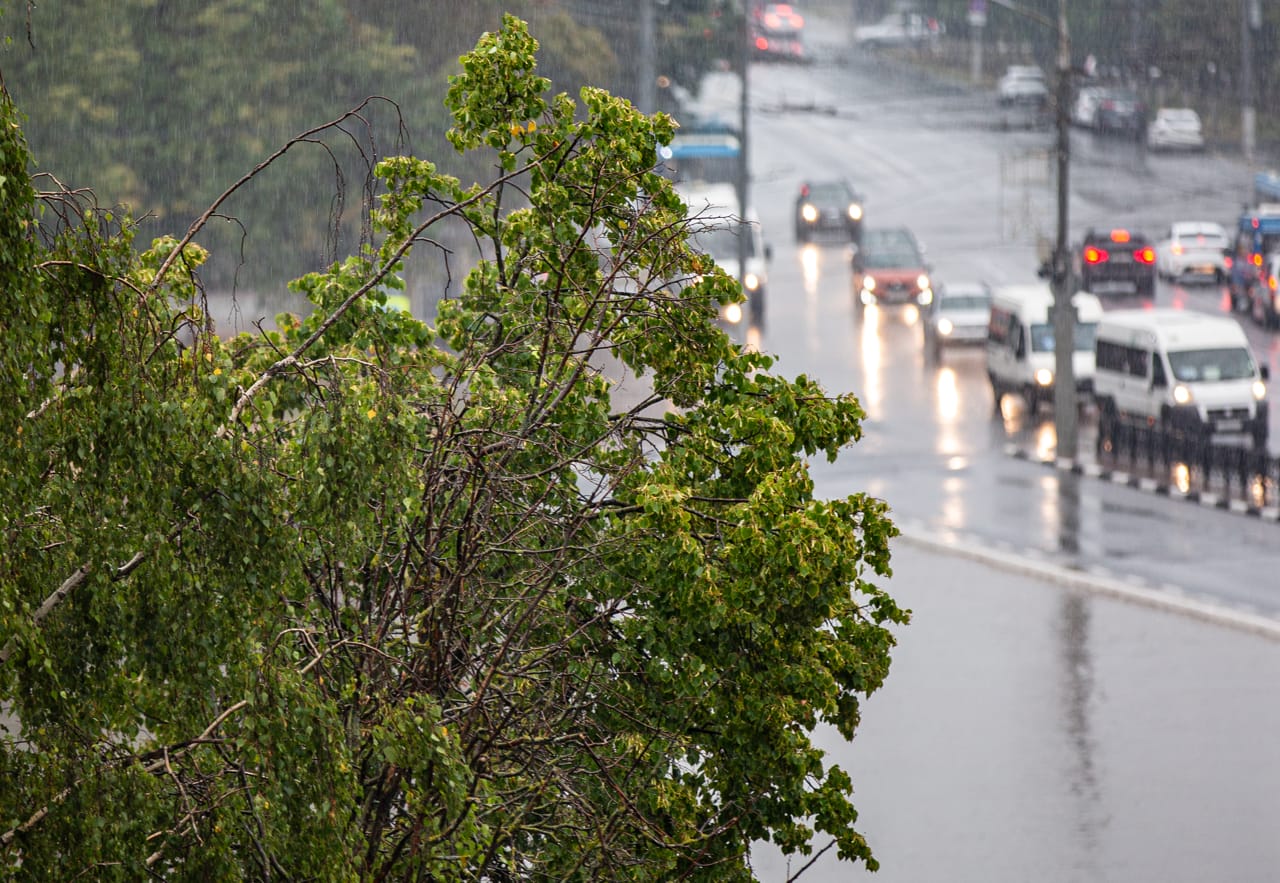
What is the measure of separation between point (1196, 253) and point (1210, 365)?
656 inches

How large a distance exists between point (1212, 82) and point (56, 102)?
41840 mm

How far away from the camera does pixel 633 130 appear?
9844 mm

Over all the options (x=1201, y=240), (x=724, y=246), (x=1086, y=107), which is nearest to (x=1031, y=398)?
(x=724, y=246)

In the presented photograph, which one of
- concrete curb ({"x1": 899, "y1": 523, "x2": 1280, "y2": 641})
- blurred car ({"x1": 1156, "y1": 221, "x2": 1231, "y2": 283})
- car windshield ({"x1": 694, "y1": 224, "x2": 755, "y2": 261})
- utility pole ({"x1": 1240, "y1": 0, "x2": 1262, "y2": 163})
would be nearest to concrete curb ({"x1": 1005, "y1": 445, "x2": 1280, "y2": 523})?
concrete curb ({"x1": 899, "y1": 523, "x2": 1280, "y2": 641})

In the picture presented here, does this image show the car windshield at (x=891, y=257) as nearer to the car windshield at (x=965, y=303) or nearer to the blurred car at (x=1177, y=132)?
the car windshield at (x=965, y=303)

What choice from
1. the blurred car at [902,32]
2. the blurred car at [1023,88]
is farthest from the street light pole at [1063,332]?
the blurred car at [902,32]

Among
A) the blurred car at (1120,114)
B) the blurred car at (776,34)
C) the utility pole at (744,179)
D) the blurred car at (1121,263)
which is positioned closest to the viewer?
the utility pole at (744,179)

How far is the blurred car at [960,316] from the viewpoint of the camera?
1572 inches

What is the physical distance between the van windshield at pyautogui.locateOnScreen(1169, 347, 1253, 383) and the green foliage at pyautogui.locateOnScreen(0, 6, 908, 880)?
20.9 meters

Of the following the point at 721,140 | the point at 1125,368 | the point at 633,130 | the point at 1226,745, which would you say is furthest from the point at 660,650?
the point at 721,140

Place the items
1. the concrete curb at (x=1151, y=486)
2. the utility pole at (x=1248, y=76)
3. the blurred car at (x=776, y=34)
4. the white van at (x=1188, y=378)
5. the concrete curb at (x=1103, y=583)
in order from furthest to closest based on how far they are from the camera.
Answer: the blurred car at (x=776, y=34), the utility pole at (x=1248, y=76), the white van at (x=1188, y=378), the concrete curb at (x=1151, y=486), the concrete curb at (x=1103, y=583)

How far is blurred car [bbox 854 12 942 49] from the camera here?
7856cm

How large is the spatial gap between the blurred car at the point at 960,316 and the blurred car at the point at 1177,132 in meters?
24.5

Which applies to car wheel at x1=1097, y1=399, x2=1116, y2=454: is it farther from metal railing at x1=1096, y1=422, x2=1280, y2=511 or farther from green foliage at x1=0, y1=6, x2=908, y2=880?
green foliage at x1=0, y1=6, x2=908, y2=880
